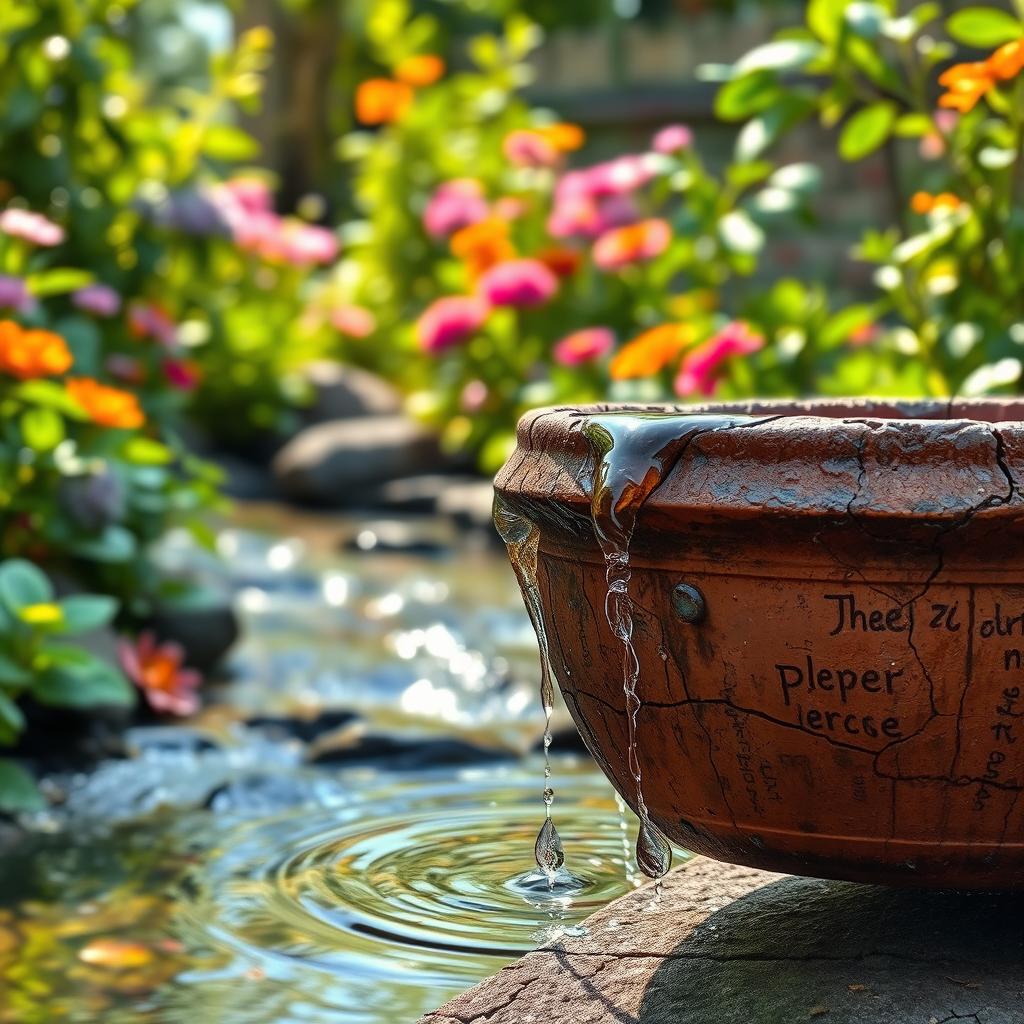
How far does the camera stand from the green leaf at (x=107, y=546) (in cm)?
389

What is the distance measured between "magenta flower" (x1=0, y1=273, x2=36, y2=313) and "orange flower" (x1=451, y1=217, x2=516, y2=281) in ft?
11.6

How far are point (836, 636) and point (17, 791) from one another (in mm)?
1968

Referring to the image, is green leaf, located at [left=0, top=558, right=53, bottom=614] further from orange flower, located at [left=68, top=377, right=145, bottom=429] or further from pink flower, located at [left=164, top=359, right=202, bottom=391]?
pink flower, located at [left=164, top=359, right=202, bottom=391]

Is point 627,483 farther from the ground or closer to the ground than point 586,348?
farther from the ground

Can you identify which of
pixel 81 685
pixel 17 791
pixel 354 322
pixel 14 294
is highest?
pixel 14 294

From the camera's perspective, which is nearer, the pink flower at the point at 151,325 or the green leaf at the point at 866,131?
the green leaf at the point at 866,131

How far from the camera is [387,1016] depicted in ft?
7.29

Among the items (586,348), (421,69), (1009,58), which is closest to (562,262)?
(586,348)

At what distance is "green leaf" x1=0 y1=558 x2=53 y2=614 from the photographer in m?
3.24

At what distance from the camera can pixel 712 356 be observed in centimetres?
416

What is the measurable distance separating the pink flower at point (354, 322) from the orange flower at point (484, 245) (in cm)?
207

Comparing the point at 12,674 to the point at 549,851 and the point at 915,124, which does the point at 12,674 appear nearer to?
the point at 549,851

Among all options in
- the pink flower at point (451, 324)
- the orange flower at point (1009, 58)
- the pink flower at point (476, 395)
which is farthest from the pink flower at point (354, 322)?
the orange flower at point (1009, 58)

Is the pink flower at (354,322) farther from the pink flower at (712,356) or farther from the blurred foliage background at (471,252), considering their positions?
the pink flower at (712,356)
